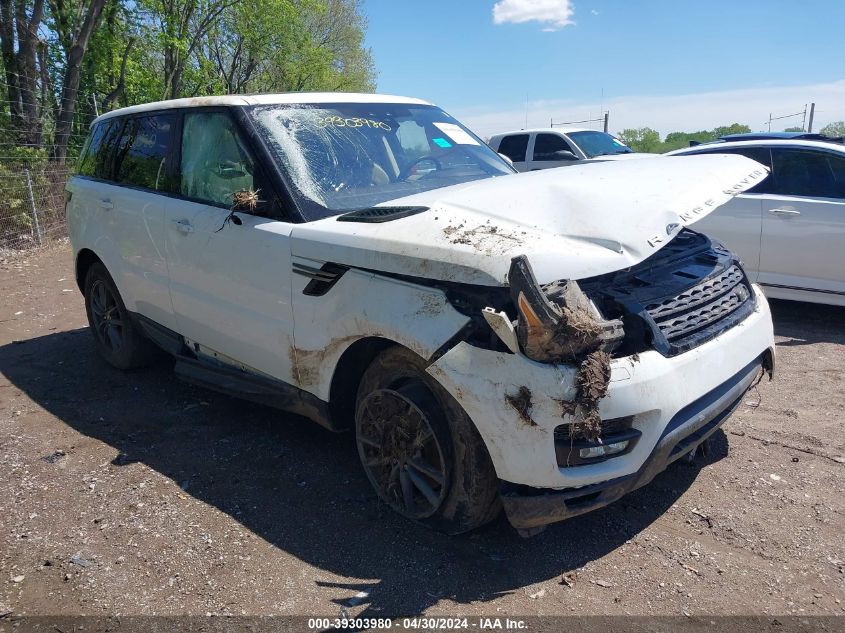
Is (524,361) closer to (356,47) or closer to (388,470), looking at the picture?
(388,470)

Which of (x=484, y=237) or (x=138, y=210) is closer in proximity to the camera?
(x=484, y=237)

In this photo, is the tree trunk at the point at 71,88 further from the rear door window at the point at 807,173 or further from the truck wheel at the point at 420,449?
the truck wheel at the point at 420,449

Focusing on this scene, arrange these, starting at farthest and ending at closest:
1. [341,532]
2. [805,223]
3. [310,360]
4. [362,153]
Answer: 1. [805,223]
2. [362,153]
3. [310,360]
4. [341,532]

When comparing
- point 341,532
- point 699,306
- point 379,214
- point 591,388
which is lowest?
point 341,532

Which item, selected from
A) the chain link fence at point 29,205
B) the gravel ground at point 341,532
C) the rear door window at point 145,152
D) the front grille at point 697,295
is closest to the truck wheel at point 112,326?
the gravel ground at point 341,532

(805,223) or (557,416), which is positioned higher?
(805,223)

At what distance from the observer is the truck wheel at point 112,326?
5.25 meters

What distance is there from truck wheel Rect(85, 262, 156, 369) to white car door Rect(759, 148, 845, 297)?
5.62 m

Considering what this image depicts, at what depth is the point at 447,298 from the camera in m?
2.74

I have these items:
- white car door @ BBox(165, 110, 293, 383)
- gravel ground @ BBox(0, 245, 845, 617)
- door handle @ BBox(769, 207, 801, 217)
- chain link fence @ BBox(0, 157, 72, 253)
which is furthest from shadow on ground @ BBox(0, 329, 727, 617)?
chain link fence @ BBox(0, 157, 72, 253)

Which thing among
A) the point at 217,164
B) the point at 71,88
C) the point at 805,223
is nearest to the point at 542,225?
the point at 217,164

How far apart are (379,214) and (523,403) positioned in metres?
1.25

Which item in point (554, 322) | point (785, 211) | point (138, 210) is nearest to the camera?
point (554, 322)

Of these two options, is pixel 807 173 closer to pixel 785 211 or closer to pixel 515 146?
pixel 785 211
